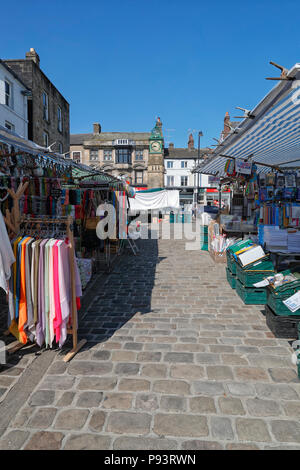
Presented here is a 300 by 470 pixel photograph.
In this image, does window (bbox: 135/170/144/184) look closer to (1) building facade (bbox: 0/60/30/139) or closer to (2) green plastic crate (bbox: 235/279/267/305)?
(1) building facade (bbox: 0/60/30/139)

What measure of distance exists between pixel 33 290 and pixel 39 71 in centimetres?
2047

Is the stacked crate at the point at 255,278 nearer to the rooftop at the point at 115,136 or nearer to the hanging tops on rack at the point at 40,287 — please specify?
the hanging tops on rack at the point at 40,287

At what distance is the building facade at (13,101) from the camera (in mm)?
15594

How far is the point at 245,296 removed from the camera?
5633 mm

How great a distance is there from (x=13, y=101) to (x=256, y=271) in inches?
677

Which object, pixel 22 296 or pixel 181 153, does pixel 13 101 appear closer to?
pixel 22 296

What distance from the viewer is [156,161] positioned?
42156 mm

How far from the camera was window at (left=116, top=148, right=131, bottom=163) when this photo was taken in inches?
1686

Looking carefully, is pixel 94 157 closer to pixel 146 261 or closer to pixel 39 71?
pixel 39 71

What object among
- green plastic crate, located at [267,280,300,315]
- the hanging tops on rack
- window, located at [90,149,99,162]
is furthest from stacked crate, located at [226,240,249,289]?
window, located at [90,149,99,162]

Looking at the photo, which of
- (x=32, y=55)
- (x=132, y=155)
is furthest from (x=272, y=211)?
(x=132, y=155)

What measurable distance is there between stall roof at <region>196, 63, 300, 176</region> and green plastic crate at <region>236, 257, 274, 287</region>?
242 centimetres

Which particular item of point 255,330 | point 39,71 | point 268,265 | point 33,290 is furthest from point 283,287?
point 39,71

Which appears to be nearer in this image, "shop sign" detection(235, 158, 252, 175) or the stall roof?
the stall roof
